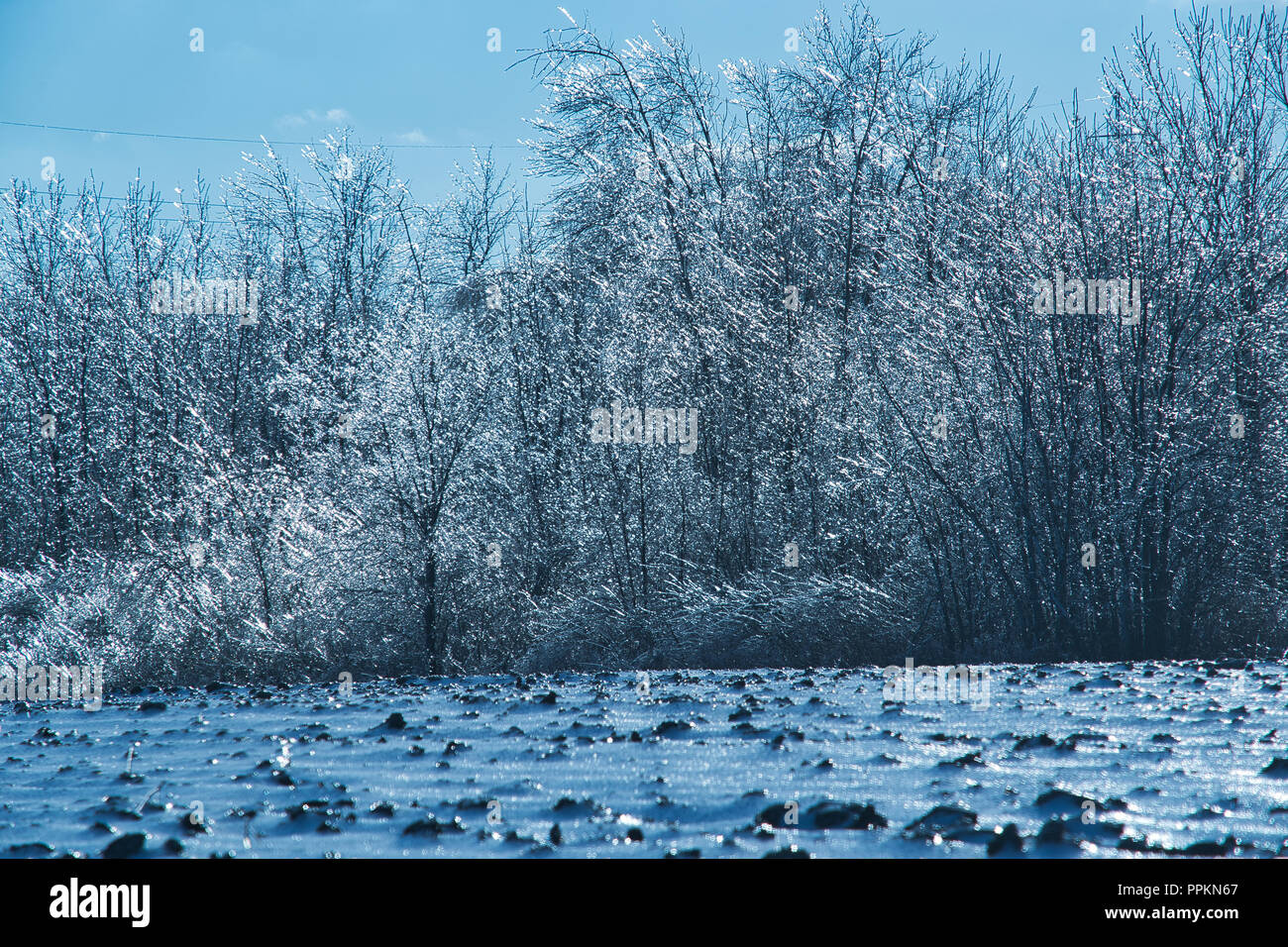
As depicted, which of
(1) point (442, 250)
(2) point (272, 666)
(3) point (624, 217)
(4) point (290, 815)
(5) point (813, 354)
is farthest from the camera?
(1) point (442, 250)

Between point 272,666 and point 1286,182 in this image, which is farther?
point 272,666

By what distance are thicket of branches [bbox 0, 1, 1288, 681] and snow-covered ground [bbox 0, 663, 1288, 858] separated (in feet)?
12.3

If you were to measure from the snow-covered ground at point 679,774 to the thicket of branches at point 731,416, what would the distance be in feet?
12.3

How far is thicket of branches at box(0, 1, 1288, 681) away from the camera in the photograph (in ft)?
32.1

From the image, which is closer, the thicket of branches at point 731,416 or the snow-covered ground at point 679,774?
the snow-covered ground at point 679,774

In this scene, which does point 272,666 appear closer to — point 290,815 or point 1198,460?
point 290,815

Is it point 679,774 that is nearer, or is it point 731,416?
point 679,774

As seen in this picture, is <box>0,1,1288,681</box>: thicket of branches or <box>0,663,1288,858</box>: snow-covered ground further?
<box>0,1,1288,681</box>: thicket of branches

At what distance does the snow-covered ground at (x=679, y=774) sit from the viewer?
9.75 feet

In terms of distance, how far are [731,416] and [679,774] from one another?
10440mm

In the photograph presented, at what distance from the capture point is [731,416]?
46.3ft

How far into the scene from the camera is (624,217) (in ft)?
56.5
